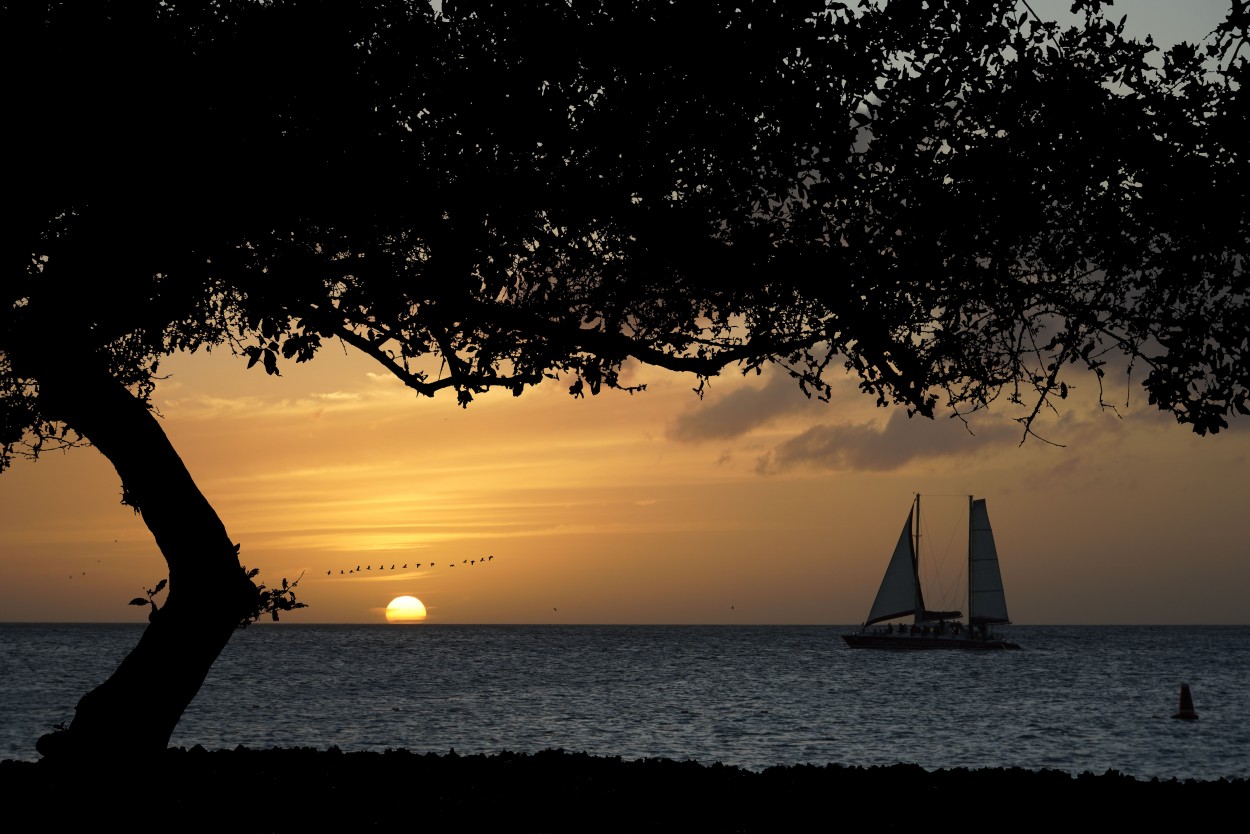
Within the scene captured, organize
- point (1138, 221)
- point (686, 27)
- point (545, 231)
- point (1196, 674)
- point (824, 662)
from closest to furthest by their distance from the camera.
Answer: point (686, 27) → point (1138, 221) → point (545, 231) → point (1196, 674) → point (824, 662)

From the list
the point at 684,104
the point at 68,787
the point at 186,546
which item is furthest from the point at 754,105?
the point at 68,787

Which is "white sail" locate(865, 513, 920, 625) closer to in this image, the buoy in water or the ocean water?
the ocean water

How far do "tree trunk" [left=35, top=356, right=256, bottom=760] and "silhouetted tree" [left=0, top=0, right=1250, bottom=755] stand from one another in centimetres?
3

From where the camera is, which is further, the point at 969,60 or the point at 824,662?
the point at 824,662

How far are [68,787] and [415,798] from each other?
114 inches

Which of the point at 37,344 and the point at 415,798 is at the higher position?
the point at 37,344

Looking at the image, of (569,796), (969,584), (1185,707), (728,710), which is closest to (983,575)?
(969,584)

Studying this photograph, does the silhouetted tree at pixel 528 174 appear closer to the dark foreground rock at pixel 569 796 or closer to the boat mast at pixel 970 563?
the dark foreground rock at pixel 569 796

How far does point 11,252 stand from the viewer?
10.5 metres

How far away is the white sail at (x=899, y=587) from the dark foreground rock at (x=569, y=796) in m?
102

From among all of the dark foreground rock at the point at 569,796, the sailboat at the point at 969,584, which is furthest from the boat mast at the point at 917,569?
the dark foreground rock at the point at 569,796

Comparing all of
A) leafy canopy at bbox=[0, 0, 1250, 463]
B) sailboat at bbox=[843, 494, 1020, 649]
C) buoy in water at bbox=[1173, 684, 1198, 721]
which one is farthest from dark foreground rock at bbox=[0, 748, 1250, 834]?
sailboat at bbox=[843, 494, 1020, 649]

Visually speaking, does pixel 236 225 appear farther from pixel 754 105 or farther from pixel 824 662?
pixel 824 662

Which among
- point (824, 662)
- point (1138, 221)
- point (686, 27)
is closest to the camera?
point (686, 27)
